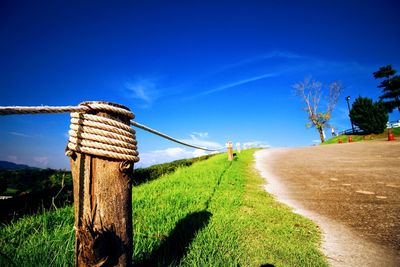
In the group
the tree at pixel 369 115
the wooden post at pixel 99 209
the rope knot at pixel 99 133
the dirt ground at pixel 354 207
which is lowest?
the dirt ground at pixel 354 207

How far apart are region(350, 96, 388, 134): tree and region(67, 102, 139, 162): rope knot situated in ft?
124

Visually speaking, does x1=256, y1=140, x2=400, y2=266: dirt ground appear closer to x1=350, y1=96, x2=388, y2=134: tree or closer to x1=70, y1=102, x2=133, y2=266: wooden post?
x1=70, y1=102, x2=133, y2=266: wooden post

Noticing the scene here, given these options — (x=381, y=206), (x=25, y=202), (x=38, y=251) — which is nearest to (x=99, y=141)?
(x=38, y=251)

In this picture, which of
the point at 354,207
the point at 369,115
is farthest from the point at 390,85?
the point at 354,207

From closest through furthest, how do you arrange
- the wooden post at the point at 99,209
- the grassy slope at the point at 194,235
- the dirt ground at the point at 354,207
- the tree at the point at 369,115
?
the wooden post at the point at 99,209
the grassy slope at the point at 194,235
the dirt ground at the point at 354,207
the tree at the point at 369,115

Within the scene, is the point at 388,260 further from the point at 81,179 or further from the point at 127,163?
the point at 81,179

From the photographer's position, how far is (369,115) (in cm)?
3036

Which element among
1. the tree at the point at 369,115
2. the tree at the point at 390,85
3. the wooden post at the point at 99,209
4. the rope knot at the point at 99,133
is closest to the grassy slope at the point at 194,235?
the wooden post at the point at 99,209

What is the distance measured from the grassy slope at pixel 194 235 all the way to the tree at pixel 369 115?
34609 mm

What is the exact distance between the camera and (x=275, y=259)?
83.2 inches

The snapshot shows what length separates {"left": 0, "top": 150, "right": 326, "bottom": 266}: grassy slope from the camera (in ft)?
6.03

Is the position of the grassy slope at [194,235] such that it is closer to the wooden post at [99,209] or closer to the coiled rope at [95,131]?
Result: the wooden post at [99,209]

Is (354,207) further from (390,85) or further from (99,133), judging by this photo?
(390,85)

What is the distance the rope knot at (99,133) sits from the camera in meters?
1.04
